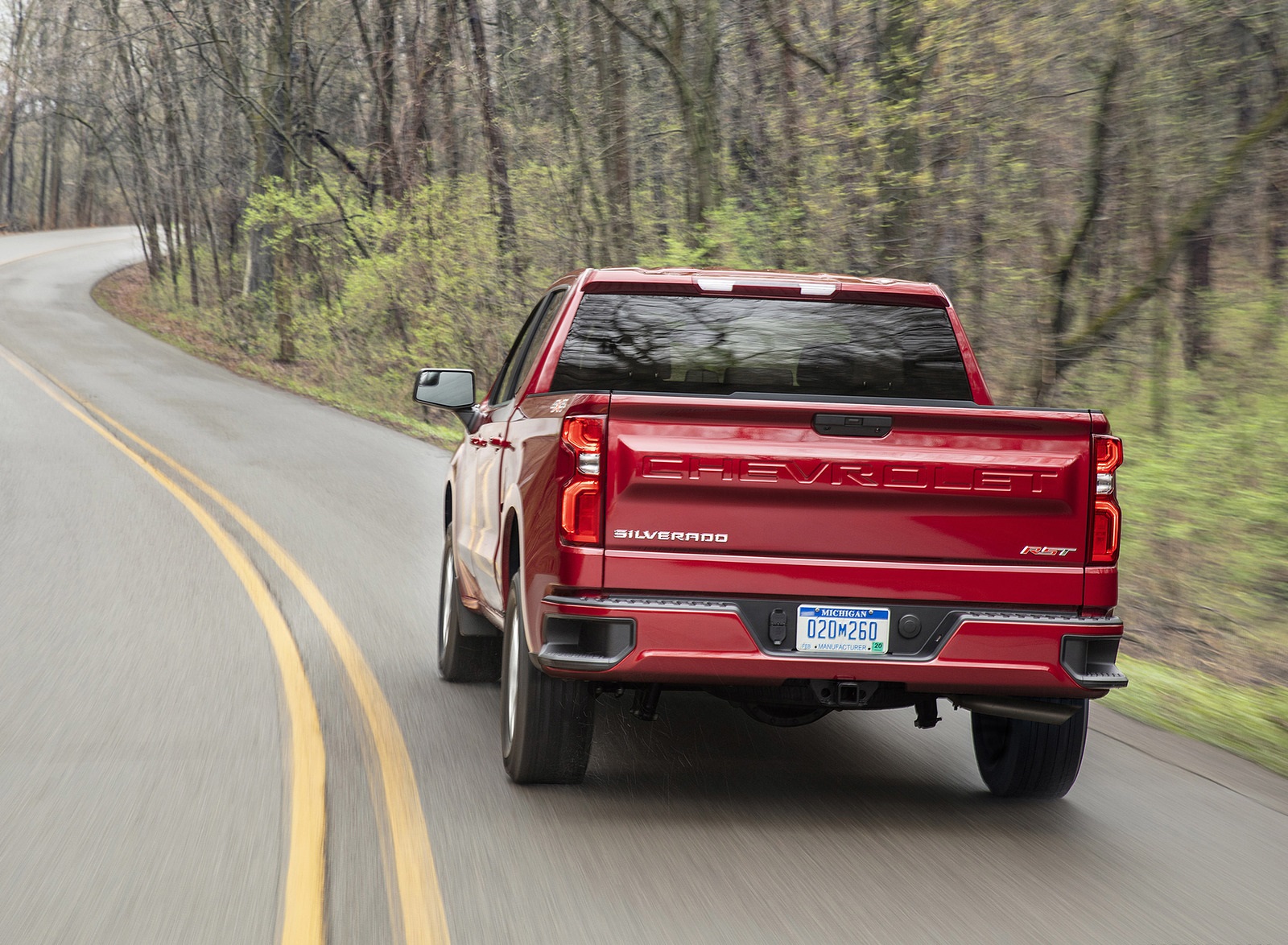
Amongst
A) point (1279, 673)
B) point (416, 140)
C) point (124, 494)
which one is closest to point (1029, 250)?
point (1279, 673)

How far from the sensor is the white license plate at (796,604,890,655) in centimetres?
476

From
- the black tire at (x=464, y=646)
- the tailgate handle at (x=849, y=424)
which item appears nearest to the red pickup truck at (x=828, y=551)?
the tailgate handle at (x=849, y=424)

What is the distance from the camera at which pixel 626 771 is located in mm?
5668

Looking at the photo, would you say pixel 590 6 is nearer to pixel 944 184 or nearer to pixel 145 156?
pixel 944 184

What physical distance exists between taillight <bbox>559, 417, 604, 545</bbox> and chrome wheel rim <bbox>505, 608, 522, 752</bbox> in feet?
2.53

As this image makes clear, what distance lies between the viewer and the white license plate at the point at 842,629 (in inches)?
187

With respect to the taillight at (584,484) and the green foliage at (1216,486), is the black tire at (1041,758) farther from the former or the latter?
the green foliage at (1216,486)

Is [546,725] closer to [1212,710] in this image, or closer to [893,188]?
[1212,710]

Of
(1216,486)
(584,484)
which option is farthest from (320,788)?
(1216,486)

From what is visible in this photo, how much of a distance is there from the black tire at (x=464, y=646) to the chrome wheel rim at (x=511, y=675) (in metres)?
1.31

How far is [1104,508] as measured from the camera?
4.86 m

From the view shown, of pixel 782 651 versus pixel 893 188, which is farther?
pixel 893 188

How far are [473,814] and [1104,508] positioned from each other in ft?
8.23

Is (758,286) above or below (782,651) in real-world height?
above
